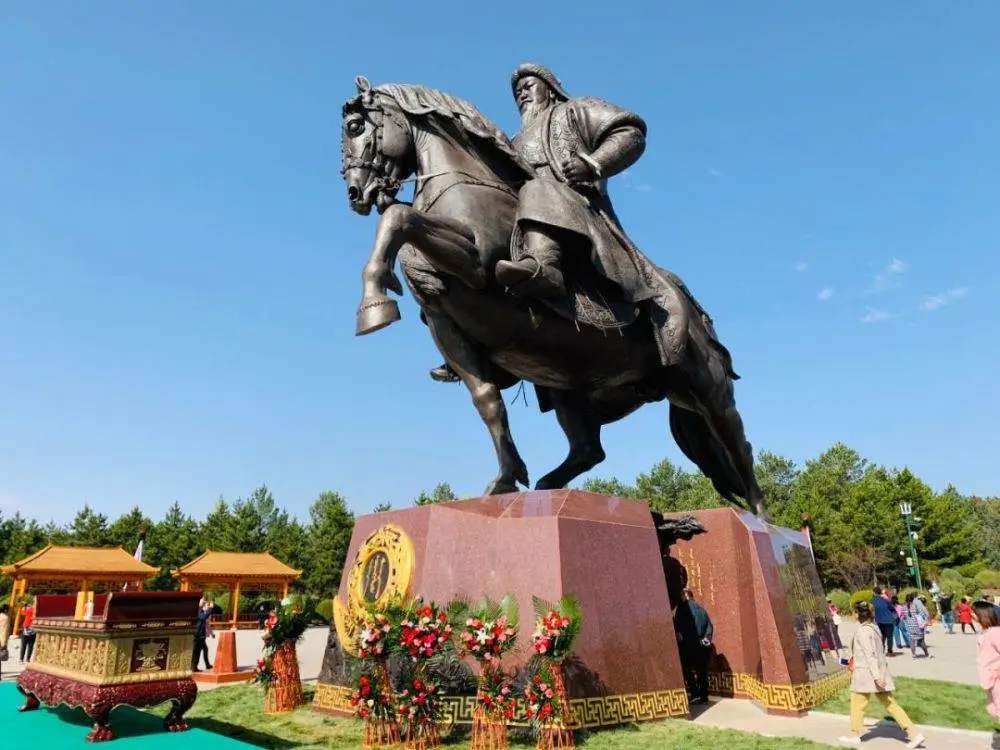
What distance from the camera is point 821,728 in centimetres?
524

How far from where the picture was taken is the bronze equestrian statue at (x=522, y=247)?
16.8 feet

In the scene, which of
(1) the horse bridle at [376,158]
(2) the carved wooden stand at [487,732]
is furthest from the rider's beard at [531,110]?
(2) the carved wooden stand at [487,732]

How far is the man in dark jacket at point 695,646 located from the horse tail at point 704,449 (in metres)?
1.67

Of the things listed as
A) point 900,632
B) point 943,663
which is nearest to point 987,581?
point 900,632

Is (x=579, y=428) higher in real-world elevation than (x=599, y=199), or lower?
lower

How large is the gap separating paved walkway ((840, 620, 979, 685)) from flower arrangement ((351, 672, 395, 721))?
720 centimetres

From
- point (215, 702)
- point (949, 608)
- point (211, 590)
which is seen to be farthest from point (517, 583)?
point (211, 590)

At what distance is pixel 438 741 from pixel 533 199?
3.80 metres

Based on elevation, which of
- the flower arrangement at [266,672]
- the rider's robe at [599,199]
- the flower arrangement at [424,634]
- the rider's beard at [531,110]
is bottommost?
the flower arrangement at [266,672]

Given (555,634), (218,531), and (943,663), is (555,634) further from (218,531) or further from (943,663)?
(218,531)

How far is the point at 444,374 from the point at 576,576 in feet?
7.43

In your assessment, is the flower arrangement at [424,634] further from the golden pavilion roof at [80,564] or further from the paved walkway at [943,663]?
the golden pavilion roof at [80,564]

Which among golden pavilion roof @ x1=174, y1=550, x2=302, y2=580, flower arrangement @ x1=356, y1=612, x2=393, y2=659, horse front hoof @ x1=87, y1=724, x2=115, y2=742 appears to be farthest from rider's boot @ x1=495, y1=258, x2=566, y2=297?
golden pavilion roof @ x1=174, y1=550, x2=302, y2=580

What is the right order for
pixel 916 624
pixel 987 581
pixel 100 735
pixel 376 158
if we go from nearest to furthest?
1. pixel 100 735
2. pixel 376 158
3. pixel 916 624
4. pixel 987 581
